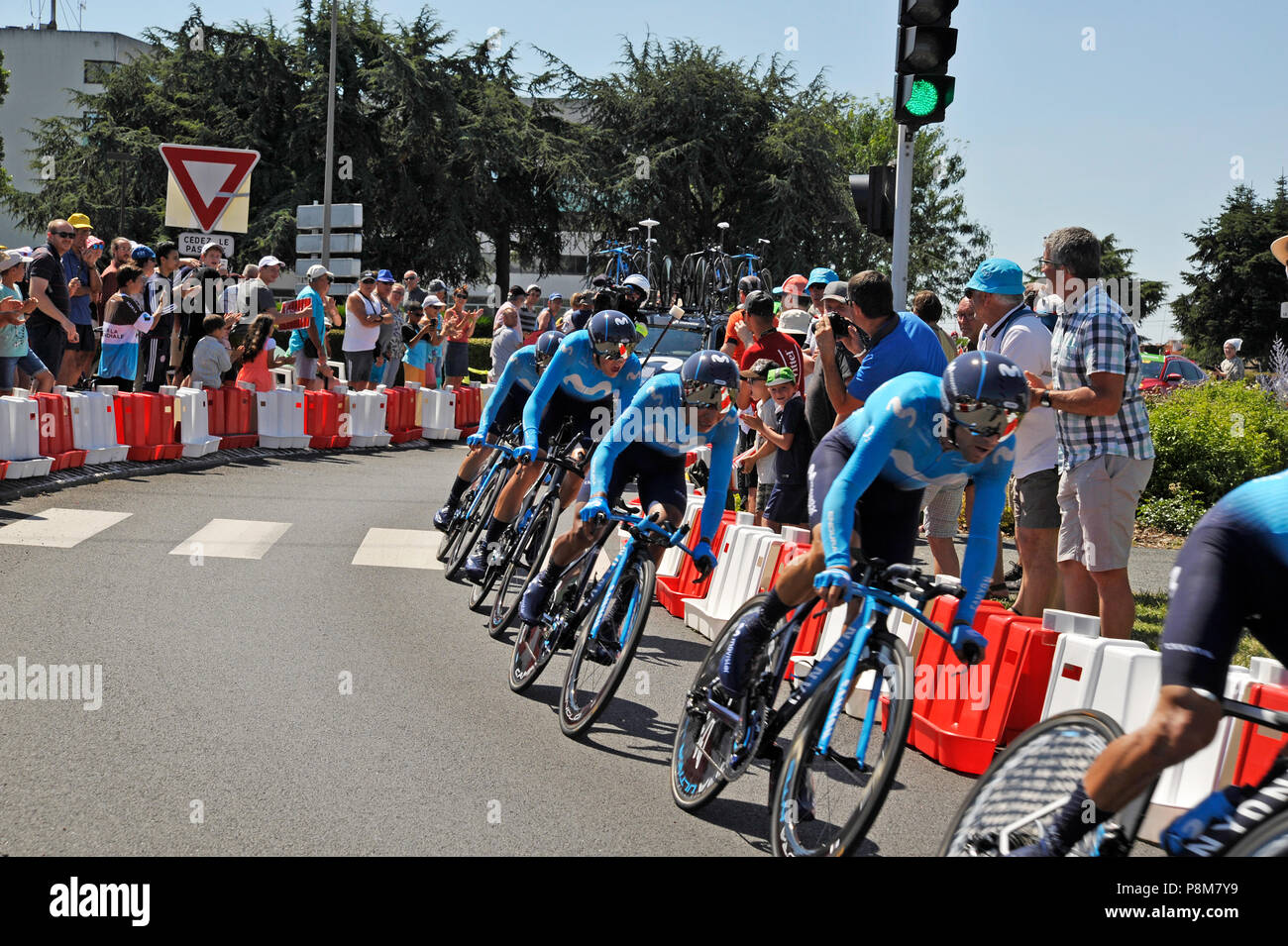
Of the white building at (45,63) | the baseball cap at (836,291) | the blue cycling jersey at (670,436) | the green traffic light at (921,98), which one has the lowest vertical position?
the blue cycling jersey at (670,436)

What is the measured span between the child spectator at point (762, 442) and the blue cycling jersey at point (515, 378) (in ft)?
5.47

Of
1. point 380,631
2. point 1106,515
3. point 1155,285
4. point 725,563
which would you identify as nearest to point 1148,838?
point 1106,515

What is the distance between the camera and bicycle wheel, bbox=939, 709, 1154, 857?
379cm

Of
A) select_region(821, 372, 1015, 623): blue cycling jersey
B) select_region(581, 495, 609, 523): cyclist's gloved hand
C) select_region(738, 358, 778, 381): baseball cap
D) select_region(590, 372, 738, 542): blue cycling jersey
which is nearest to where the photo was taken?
select_region(821, 372, 1015, 623): blue cycling jersey

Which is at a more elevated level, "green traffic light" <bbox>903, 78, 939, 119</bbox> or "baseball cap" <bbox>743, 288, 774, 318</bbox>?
"green traffic light" <bbox>903, 78, 939, 119</bbox>

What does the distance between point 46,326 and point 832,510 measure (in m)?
12.2

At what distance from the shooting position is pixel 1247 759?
505 cm

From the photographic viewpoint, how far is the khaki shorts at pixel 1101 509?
6.67 metres

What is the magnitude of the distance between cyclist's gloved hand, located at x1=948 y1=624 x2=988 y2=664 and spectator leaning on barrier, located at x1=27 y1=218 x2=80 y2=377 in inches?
475

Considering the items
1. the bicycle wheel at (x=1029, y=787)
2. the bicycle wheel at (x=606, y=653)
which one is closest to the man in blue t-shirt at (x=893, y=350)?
the bicycle wheel at (x=606, y=653)

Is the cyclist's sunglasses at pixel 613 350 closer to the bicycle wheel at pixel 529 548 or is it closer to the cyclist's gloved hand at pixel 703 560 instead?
the bicycle wheel at pixel 529 548

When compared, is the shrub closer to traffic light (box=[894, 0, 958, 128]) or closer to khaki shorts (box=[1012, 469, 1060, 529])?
traffic light (box=[894, 0, 958, 128])

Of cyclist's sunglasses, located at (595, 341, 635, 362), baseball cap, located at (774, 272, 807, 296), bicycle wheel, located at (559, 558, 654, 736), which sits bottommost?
bicycle wheel, located at (559, 558, 654, 736)
